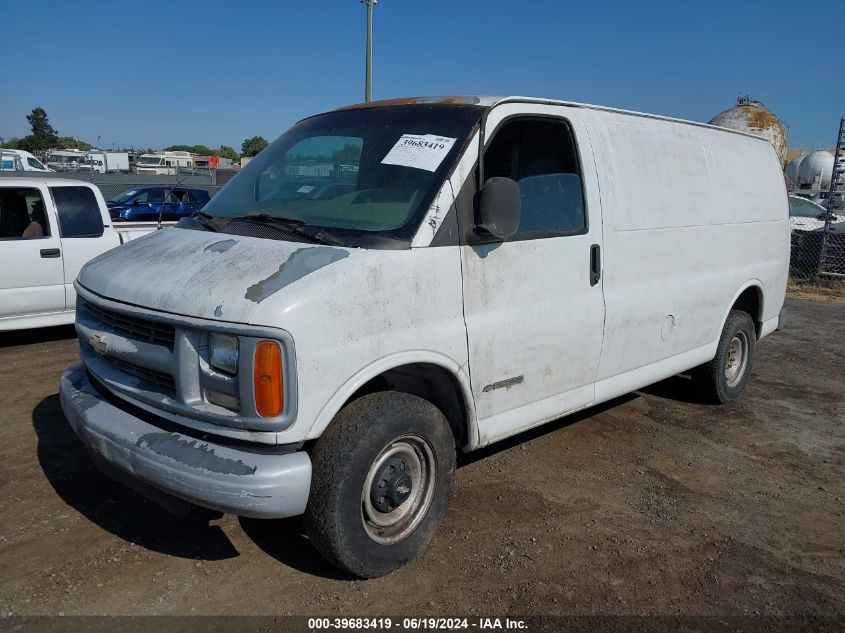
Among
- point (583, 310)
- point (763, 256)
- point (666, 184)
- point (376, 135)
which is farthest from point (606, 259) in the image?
point (763, 256)

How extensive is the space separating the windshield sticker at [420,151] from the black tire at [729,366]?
329 cm

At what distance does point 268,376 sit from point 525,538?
177 centimetres

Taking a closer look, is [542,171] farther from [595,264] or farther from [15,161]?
[15,161]

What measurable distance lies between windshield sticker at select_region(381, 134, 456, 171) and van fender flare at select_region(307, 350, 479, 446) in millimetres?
932

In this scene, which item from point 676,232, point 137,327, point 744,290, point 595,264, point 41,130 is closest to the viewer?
point 137,327

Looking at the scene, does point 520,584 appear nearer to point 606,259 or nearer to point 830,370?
point 606,259

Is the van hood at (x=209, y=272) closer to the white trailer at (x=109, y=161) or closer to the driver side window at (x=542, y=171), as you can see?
the driver side window at (x=542, y=171)

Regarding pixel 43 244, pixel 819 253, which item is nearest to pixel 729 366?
pixel 43 244

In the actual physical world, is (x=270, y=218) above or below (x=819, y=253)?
above

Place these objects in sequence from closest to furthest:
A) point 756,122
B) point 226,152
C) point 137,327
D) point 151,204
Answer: point 137,327 < point 151,204 < point 756,122 < point 226,152

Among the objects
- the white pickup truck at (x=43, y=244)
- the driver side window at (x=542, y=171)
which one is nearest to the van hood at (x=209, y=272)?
the driver side window at (x=542, y=171)

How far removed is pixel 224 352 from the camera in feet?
9.07

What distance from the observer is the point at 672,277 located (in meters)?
4.76

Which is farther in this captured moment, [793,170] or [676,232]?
[793,170]
